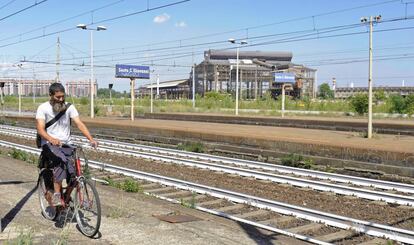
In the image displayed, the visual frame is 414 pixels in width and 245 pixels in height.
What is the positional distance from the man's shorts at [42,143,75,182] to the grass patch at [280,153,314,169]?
35.4 feet

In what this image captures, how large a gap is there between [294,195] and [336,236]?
12.1 feet

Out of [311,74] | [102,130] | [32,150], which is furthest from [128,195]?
[311,74]

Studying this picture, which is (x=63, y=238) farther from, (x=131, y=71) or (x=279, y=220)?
(x=131, y=71)

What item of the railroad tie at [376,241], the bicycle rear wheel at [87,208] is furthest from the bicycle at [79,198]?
the railroad tie at [376,241]

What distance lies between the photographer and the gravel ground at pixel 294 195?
29.8 feet

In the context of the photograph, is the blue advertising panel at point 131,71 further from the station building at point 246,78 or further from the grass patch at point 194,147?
the station building at point 246,78

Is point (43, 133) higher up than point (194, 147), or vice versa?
point (43, 133)

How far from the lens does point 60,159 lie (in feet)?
22.3

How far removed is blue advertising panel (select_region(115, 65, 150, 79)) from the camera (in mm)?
38469

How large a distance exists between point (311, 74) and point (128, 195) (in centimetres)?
11125

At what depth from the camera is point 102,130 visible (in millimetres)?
31938

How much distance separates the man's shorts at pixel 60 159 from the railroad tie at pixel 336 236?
3.46 metres

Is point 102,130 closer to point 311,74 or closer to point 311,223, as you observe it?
point 311,223

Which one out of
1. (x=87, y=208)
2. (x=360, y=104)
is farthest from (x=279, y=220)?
(x=360, y=104)
